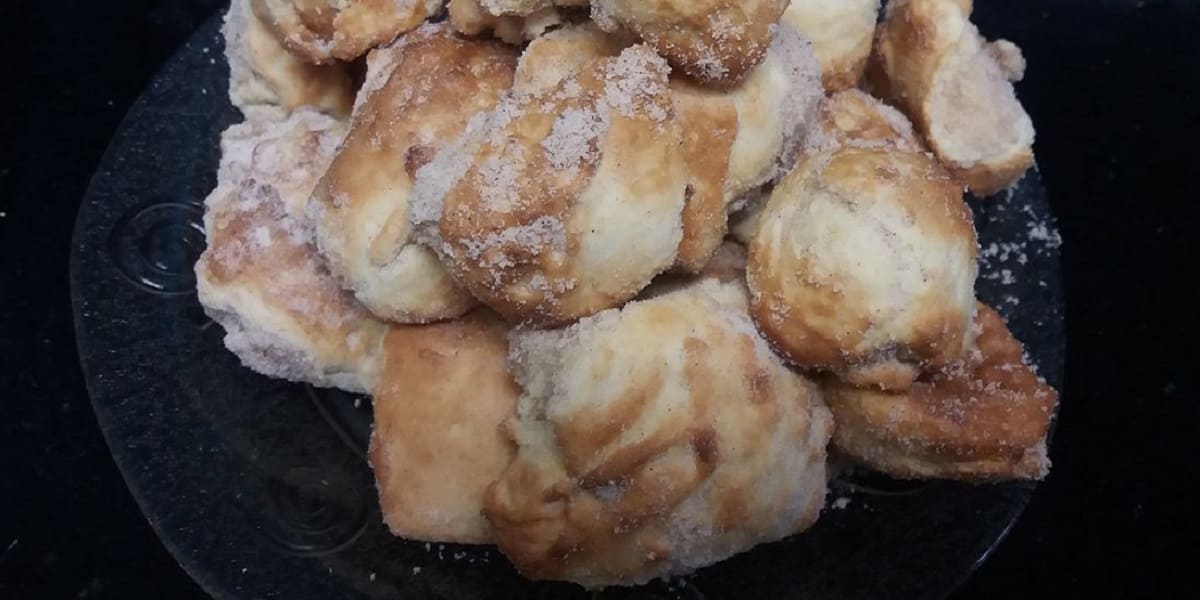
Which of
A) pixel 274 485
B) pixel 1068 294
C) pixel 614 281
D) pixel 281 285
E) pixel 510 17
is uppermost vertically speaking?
pixel 510 17

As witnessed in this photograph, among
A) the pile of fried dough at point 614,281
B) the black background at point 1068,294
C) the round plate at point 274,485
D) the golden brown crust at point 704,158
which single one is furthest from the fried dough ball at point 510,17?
the black background at point 1068,294

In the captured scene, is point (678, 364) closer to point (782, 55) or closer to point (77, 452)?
point (782, 55)

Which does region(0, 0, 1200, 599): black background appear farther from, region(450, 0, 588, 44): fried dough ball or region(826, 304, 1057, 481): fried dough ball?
region(450, 0, 588, 44): fried dough ball

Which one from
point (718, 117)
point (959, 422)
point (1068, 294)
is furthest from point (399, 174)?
point (1068, 294)

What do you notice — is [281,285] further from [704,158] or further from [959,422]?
[959,422]

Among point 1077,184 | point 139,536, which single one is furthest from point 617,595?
point 1077,184

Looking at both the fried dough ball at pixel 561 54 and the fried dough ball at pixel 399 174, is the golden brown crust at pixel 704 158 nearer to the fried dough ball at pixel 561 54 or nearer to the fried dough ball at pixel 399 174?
the fried dough ball at pixel 561 54
